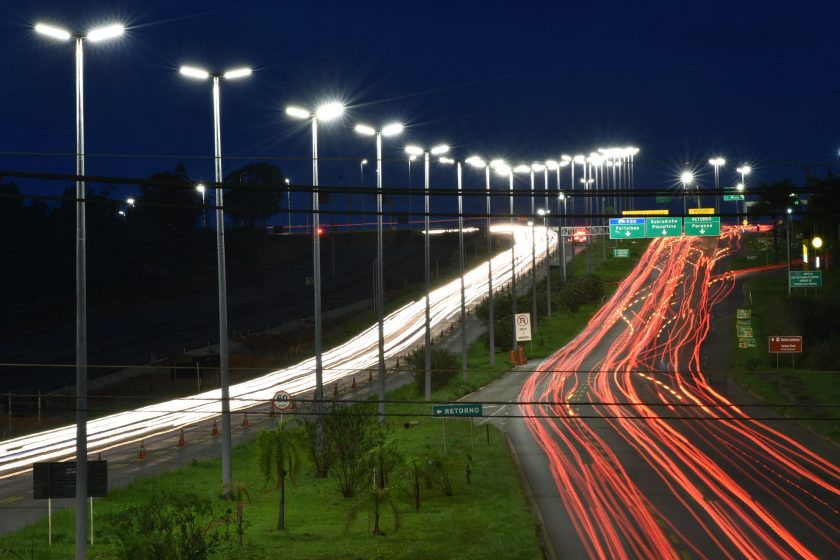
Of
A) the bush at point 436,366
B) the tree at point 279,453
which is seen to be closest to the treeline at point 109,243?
the bush at point 436,366

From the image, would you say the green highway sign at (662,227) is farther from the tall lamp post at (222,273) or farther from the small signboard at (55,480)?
the small signboard at (55,480)

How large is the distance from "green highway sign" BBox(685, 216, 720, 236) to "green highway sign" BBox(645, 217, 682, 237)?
0.67 metres

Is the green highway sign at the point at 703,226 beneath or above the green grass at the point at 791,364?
above

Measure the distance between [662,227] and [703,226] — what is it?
280 cm

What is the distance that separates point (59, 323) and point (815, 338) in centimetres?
5998

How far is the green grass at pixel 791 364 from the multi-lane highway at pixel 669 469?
75.9 inches

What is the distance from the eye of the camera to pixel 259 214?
491 feet

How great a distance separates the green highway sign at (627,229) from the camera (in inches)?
2506

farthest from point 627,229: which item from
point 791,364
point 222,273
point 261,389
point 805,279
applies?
point 222,273

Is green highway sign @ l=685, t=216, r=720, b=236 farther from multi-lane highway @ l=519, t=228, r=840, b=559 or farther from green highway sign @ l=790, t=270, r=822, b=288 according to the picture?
green highway sign @ l=790, t=270, r=822, b=288

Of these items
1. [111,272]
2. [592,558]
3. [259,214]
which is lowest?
[592,558]

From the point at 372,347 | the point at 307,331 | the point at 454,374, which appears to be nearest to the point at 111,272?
the point at 307,331

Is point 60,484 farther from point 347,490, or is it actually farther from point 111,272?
point 111,272

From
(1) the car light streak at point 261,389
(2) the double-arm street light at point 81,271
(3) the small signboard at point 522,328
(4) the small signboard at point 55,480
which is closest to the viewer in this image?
(2) the double-arm street light at point 81,271
